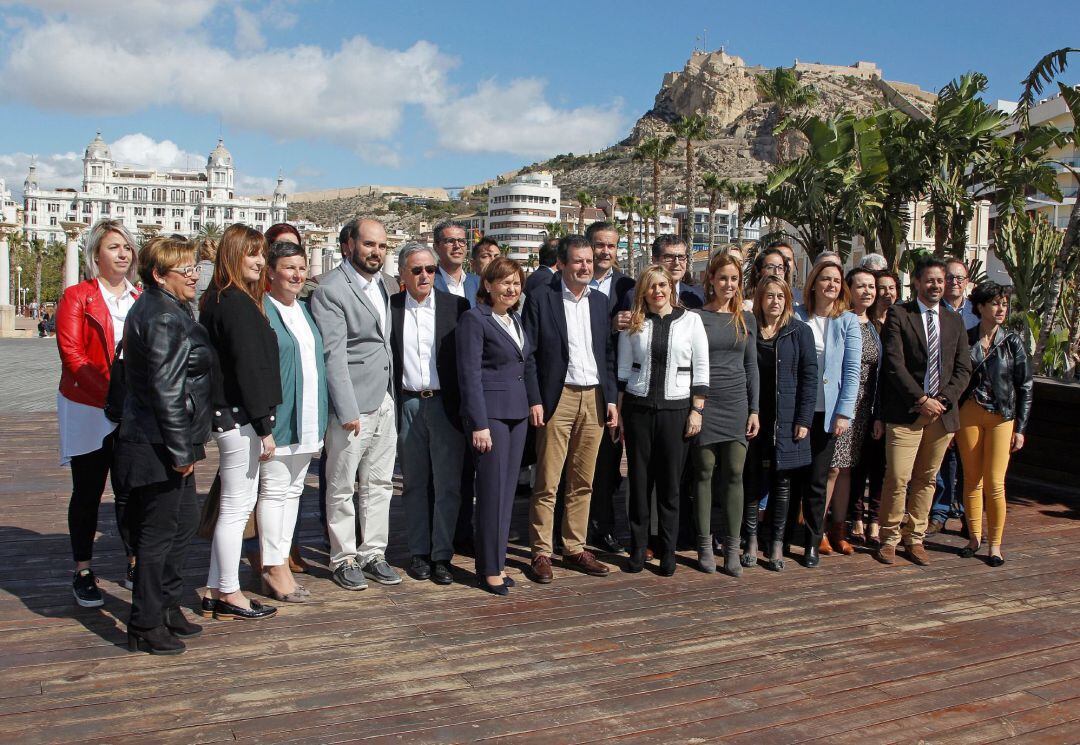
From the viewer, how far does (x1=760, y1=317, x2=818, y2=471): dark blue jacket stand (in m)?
5.45

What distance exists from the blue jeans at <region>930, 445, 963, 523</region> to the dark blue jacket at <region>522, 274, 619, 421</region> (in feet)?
9.75

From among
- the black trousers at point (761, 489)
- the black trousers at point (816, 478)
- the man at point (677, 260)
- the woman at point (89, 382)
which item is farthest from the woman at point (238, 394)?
the black trousers at point (816, 478)

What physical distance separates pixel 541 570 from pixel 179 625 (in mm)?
1985

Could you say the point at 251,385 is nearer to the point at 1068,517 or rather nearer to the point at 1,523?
the point at 1,523

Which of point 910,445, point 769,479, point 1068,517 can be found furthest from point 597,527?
point 1068,517

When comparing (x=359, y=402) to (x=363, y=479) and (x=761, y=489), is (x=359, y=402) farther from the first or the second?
(x=761, y=489)

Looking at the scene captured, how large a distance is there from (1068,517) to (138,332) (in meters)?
6.88

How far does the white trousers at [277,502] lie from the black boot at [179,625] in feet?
1.76

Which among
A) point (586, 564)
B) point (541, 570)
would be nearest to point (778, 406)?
point (586, 564)

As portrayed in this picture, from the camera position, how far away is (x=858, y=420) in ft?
19.0

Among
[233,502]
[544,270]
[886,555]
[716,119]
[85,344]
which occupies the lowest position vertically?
[886,555]

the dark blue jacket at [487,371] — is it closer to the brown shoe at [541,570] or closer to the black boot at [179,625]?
the brown shoe at [541,570]

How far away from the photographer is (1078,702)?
3.68 meters

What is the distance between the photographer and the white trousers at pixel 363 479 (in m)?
4.88
